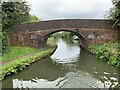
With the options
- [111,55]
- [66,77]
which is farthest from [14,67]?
[111,55]

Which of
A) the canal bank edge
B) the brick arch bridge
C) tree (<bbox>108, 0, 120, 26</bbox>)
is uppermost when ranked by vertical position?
tree (<bbox>108, 0, 120, 26</bbox>)

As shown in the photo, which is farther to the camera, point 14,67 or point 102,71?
point 102,71

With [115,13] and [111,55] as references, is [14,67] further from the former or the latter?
[115,13]

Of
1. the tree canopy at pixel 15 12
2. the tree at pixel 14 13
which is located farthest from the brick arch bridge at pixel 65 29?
the tree canopy at pixel 15 12

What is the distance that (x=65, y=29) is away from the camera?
27281mm

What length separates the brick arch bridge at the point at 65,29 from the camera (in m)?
26.9

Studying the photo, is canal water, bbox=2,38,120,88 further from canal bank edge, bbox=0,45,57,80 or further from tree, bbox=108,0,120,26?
tree, bbox=108,0,120,26

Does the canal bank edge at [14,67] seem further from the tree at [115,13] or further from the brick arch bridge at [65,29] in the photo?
the tree at [115,13]

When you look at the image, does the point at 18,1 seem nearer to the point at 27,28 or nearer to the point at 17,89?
the point at 27,28

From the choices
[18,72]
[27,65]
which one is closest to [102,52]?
[27,65]

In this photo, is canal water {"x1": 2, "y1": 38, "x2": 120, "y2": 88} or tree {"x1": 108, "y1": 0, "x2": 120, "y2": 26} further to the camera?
tree {"x1": 108, "y1": 0, "x2": 120, "y2": 26}

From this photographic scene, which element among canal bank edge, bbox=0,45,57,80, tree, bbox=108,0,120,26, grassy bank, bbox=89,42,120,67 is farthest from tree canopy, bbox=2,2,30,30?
tree, bbox=108,0,120,26

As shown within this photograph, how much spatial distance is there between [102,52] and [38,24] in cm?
936

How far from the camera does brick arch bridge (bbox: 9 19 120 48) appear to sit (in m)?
26.9
